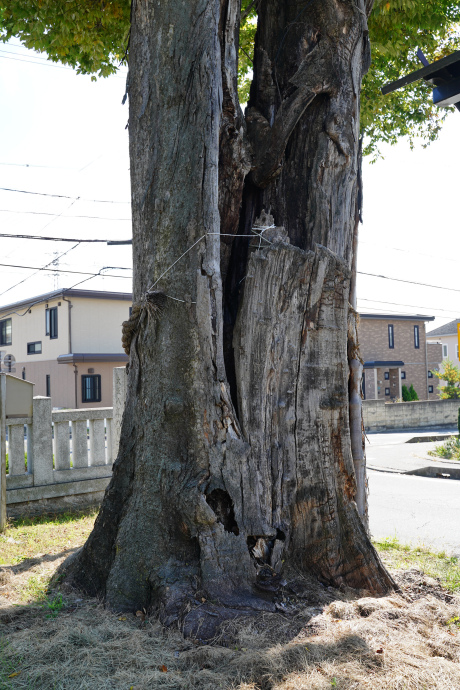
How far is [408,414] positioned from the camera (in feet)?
87.1

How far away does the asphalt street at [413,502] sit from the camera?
6.79 m

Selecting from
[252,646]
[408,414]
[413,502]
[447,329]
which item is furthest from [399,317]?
[252,646]

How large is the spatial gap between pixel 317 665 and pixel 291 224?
3125mm

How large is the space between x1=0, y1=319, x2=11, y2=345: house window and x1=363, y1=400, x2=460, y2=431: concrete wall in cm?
2286

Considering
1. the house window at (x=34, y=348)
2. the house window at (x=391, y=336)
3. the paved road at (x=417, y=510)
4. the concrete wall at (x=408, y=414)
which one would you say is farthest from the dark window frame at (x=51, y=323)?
the paved road at (x=417, y=510)

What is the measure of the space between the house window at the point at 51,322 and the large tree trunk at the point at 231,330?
2782 cm

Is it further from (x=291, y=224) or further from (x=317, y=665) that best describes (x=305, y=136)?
(x=317, y=665)

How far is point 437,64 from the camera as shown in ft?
21.2

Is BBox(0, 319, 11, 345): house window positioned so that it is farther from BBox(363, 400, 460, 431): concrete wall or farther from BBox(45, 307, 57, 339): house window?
BBox(363, 400, 460, 431): concrete wall

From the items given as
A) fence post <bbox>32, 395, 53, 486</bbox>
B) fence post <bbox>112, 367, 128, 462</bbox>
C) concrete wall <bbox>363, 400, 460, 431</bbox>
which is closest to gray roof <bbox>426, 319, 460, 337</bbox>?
concrete wall <bbox>363, 400, 460, 431</bbox>

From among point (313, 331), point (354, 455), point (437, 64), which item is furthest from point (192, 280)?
point (437, 64)

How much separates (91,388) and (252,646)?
2837cm

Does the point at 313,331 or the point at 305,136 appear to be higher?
the point at 305,136

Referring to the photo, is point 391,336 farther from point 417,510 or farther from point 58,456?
point 58,456
